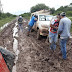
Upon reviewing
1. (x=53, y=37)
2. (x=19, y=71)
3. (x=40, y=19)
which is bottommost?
(x=19, y=71)

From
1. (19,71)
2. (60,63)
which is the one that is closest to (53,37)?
(60,63)

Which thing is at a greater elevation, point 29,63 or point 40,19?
point 40,19

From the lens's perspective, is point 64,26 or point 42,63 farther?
point 42,63

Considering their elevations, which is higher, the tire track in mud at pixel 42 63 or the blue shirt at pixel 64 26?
the blue shirt at pixel 64 26

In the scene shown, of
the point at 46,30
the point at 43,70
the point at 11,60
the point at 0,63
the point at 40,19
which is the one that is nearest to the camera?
the point at 0,63

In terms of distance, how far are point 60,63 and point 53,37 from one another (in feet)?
4.36

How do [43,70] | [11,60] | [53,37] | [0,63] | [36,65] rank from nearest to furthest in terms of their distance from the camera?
[0,63] → [11,60] → [43,70] → [36,65] → [53,37]

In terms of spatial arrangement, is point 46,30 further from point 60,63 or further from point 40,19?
point 60,63

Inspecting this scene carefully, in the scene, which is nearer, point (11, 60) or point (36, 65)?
point (11, 60)

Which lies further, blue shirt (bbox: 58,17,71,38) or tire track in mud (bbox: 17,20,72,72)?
blue shirt (bbox: 58,17,71,38)

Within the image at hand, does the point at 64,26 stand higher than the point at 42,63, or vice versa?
the point at 64,26

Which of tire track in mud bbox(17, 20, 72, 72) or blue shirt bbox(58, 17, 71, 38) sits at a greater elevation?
blue shirt bbox(58, 17, 71, 38)

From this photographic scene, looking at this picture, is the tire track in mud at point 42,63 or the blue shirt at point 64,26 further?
the blue shirt at point 64,26

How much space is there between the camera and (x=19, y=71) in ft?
13.9
